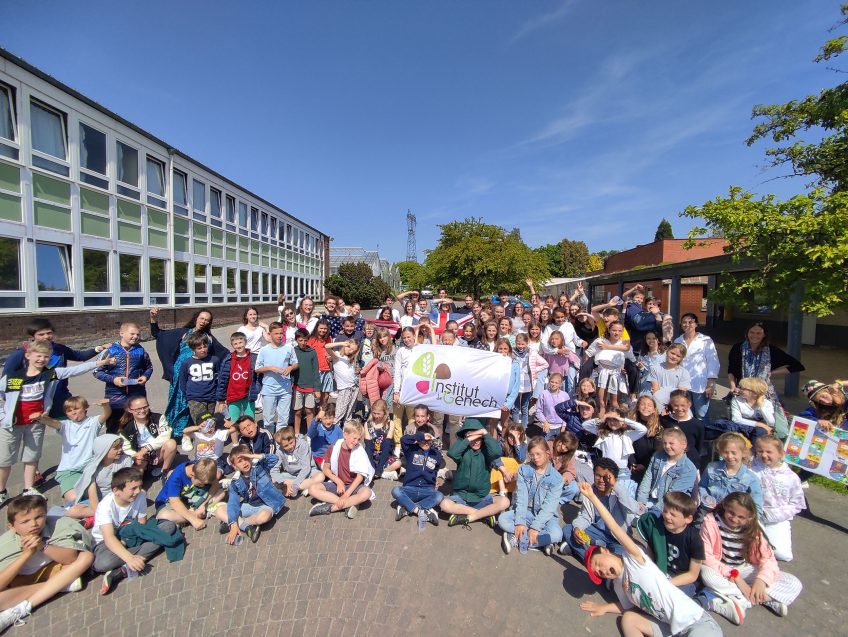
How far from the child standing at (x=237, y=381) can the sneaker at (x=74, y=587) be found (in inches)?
94.9

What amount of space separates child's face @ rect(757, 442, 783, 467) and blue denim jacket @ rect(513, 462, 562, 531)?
1972 mm

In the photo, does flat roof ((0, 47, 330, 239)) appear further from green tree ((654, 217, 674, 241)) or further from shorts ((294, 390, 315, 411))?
green tree ((654, 217, 674, 241))

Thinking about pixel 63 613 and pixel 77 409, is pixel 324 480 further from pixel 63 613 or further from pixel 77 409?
pixel 77 409

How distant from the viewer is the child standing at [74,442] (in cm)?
441

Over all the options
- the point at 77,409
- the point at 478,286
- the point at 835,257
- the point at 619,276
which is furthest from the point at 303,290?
the point at 835,257

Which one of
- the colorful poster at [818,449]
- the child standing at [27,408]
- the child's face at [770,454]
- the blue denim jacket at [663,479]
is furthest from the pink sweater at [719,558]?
the child standing at [27,408]

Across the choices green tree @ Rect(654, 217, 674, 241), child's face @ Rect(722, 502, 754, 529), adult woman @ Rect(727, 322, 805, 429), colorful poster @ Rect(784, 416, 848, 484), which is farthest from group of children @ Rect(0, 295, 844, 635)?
green tree @ Rect(654, 217, 674, 241)

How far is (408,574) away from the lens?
3.62 metres

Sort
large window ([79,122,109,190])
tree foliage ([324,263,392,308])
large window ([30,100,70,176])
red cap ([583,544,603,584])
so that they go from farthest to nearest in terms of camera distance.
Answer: tree foliage ([324,263,392,308]), large window ([79,122,109,190]), large window ([30,100,70,176]), red cap ([583,544,603,584])

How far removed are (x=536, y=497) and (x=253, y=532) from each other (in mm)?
2899

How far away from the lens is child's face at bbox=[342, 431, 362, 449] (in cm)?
473

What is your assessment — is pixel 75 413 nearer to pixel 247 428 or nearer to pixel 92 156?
pixel 247 428

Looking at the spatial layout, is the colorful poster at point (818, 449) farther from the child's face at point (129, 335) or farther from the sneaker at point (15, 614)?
the child's face at point (129, 335)

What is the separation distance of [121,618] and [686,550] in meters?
4.50
